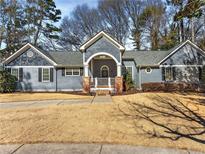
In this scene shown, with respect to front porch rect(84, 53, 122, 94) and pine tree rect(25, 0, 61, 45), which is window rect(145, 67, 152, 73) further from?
pine tree rect(25, 0, 61, 45)

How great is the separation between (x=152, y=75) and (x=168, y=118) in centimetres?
1795

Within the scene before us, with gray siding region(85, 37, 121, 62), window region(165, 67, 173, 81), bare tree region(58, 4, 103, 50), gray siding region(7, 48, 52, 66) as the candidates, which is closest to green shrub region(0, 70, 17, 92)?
gray siding region(7, 48, 52, 66)

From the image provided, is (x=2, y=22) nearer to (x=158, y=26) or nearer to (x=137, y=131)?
(x=158, y=26)

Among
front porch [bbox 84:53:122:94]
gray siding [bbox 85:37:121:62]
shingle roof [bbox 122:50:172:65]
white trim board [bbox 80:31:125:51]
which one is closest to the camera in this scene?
white trim board [bbox 80:31:125:51]

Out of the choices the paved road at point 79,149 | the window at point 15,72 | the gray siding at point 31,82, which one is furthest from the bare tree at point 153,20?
the paved road at point 79,149

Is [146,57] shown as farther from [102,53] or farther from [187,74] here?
[102,53]

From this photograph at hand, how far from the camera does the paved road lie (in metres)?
7.48

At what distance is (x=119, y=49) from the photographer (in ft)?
83.4

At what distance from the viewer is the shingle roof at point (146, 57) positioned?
29892 mm

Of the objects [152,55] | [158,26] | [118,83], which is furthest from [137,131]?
[158,26]

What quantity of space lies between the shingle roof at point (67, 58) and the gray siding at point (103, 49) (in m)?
3.16

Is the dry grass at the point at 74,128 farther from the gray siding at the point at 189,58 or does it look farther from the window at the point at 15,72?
the gray siding at the point at 189,58

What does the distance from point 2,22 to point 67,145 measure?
2909 cm

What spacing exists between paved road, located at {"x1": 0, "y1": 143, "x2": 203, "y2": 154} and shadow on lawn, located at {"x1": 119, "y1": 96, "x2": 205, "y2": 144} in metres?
1.57
